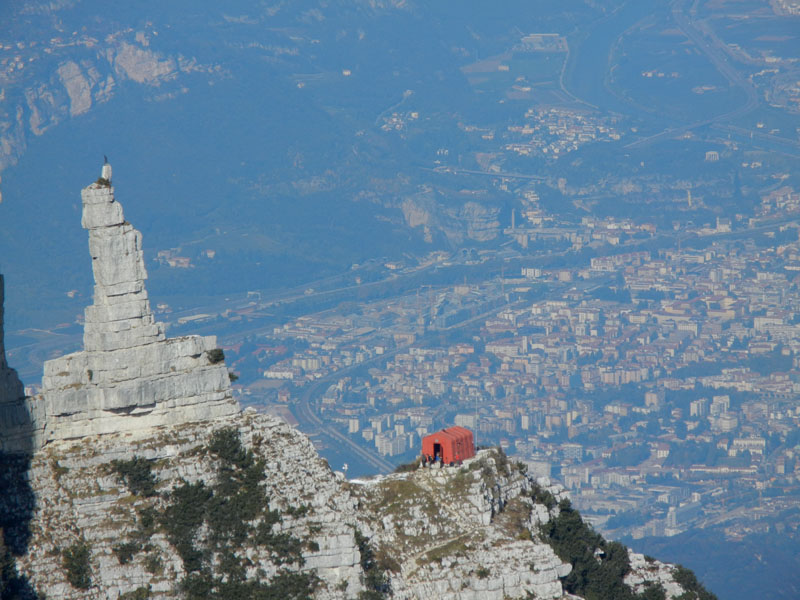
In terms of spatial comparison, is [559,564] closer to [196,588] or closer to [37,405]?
[196,588]

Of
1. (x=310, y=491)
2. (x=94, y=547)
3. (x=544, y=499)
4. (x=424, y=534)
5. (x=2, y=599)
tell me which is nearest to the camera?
(x=2, y=599)

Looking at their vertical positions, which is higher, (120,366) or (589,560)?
(120,366)

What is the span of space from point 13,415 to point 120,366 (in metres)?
4.16

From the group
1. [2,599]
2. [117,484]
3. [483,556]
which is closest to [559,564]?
[483,556]

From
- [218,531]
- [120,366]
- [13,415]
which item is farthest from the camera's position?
[120,366]

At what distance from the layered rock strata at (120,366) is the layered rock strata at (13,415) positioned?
0.78 metres

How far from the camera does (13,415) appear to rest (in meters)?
58.9

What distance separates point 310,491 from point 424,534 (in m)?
6.08

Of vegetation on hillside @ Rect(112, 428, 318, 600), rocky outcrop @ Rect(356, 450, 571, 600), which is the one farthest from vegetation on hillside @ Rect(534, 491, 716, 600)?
vegetation on hillside @ Rect(112, 428, 318, 600)

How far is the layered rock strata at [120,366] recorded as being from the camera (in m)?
60.6

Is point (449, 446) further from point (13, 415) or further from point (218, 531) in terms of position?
point (13, 415)

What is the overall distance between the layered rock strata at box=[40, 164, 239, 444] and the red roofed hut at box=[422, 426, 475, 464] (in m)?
11.9

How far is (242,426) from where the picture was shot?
63.1 meters

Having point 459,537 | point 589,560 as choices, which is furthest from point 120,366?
point 589,560
